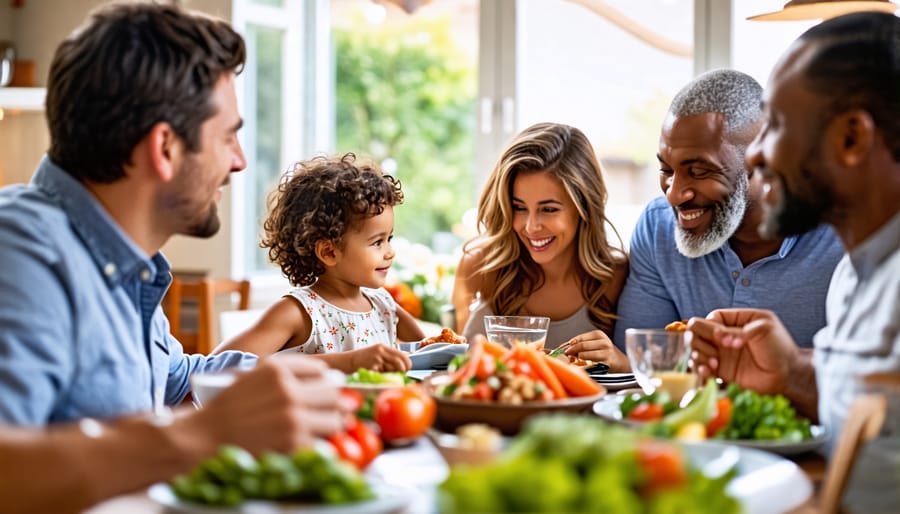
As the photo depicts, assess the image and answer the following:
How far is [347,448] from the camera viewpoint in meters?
1.28

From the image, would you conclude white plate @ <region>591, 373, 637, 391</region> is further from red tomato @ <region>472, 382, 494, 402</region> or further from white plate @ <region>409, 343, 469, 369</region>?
red tomato @ <region>472, 382, 494, 402</region>

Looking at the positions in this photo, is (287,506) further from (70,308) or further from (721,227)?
(721,227)

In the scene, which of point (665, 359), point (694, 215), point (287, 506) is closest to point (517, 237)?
point (694, 215)

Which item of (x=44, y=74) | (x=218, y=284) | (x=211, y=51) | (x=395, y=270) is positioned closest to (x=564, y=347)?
(x=211, y=51)

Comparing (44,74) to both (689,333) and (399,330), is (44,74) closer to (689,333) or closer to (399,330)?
(399,330)

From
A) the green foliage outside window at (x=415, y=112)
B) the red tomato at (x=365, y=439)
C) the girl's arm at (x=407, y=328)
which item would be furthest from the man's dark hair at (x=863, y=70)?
the green foliage outside window at (x=415, y=112)

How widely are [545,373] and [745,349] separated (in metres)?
0.47

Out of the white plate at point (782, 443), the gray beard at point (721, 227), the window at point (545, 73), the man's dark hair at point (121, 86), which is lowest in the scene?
the white plate at point (782, 443)

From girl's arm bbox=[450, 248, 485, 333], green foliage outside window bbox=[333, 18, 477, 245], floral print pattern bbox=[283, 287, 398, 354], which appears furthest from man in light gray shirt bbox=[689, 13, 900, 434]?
green foliage outside window bbox=[333, 18, 477, 245]

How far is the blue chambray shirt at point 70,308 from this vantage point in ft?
4.15

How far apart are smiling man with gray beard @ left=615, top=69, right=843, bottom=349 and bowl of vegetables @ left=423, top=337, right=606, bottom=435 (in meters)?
1.13

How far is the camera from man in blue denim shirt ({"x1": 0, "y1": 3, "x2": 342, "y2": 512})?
1.16 m

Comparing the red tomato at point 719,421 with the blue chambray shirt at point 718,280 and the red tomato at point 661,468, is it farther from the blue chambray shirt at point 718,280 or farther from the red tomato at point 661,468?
the blue chambray shirt at point 718,280

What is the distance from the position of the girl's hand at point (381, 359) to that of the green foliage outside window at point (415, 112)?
10.9 meters
